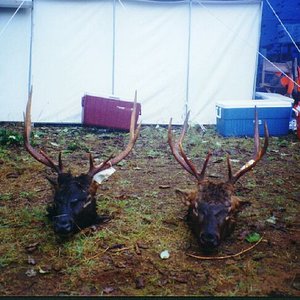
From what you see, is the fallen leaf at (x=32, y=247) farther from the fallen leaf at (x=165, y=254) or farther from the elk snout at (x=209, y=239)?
the elk snout at (x=209, y=239)

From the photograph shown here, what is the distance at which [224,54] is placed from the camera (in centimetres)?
1262

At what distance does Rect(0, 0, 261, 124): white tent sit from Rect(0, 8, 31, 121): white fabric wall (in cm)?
3

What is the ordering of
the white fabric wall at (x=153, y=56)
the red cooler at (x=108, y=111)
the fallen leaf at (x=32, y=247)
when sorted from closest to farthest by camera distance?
the fallen leaf at (x=32, y=247), the red cooler at (x=108, y=111), the white fabric wall at (x=153, y=56)

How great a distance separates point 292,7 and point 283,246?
12883 mm

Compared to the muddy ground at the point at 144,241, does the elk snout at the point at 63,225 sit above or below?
above

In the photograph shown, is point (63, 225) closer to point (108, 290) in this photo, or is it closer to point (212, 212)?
point (108, 290)

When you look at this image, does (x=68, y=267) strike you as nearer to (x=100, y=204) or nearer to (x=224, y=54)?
(x=100, y=204)

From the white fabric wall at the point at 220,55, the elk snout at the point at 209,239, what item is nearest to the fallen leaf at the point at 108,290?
the elk snout at the point at 209,239

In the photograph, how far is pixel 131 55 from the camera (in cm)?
1249

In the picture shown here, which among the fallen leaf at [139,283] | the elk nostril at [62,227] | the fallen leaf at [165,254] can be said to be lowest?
the fallen leaf at [139,283]

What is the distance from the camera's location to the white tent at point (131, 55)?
12055 millimetres

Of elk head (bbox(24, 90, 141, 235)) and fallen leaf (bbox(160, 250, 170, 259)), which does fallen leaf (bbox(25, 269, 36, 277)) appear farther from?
fallen leaf (bbox(160, 250, 170, 259))

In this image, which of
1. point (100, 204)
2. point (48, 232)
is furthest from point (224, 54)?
point (48, 232)

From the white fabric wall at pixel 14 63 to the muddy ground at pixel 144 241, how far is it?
4658 millimetres
